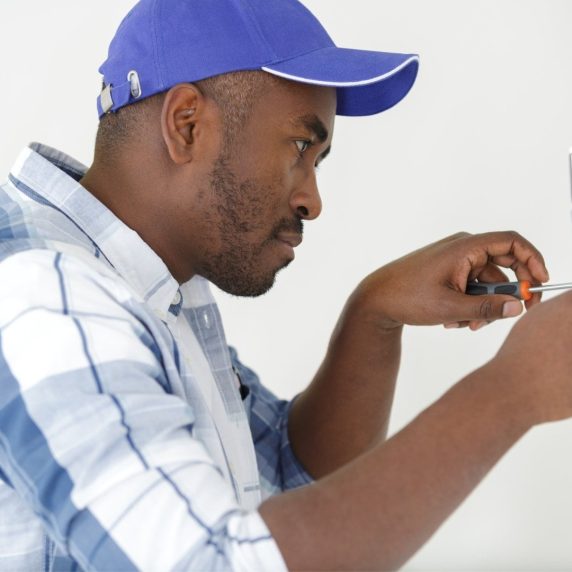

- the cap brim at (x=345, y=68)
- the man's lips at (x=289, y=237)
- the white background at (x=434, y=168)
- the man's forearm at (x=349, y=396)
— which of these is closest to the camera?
the cap brim at (x=345, y=68)

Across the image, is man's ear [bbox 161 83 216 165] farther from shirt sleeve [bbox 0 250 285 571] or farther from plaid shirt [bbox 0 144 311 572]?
shirt sleeve [bbox 0 250 285 571]

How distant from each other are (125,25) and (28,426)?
0.58 meters

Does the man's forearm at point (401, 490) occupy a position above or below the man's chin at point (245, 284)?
below

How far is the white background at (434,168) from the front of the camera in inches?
71.4

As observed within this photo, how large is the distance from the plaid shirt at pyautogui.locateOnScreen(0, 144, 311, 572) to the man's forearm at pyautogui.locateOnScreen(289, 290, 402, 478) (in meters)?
0.40

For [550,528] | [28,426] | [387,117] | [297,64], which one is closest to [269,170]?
[297,64]

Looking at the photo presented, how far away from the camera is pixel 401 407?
1.87 m

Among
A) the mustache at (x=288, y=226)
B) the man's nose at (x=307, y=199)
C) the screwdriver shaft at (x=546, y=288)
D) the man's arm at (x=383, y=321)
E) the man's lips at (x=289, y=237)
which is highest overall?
the man's nose at (x=307, y=199)

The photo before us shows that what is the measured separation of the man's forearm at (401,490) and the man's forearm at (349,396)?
1.62 feet

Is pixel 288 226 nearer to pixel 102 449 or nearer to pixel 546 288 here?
pixel 546 288

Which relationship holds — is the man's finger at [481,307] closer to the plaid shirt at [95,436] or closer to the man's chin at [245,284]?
the man's chin at [245,284]

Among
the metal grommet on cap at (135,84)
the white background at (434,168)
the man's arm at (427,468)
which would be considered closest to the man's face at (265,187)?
the metal grommet on cap at (135,84)

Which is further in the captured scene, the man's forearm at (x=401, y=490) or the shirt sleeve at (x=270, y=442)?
the shirt sleeve at (x=270, y=442)

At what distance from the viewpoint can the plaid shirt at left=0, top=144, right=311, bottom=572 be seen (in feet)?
2.53
